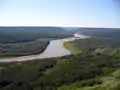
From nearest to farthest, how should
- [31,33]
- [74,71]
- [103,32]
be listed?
[74,71], [31,33], [103,32]

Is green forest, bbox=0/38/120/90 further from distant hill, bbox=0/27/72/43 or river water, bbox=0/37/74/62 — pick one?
distant hill, bbox=0/27/72/43

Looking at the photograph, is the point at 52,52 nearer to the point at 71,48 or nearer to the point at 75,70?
the point at 71,48

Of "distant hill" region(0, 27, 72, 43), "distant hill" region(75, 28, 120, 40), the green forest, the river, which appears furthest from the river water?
"distant hill" region(75, 28, 120, 40)

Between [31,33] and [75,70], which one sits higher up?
[31,33]

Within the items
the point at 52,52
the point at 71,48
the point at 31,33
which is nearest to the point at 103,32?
the point at 71,48

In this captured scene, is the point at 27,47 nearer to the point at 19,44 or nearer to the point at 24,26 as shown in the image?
the point at 19,44

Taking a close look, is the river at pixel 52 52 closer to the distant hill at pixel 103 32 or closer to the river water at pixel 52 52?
the river water at pixel 52 52

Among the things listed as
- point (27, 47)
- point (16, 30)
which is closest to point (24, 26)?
point (16, 30)

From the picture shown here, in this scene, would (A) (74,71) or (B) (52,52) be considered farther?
(B) (52,52)
